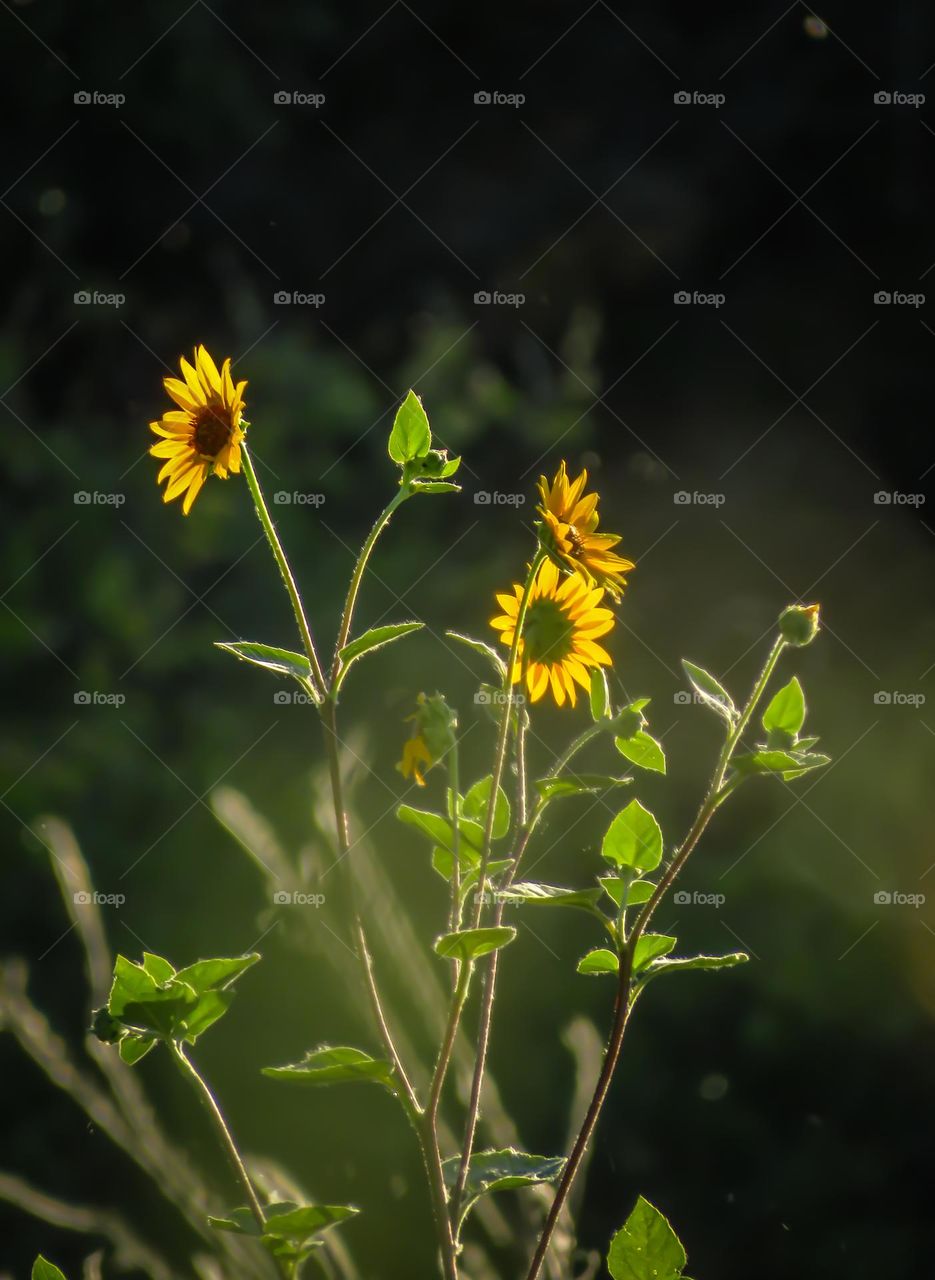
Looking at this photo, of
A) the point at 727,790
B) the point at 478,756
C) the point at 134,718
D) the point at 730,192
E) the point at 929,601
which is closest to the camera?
the point at 727,790

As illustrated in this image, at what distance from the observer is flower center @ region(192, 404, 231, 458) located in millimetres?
494

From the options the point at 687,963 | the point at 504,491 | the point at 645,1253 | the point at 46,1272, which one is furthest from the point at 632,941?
the point at 504,491

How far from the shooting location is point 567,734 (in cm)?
153

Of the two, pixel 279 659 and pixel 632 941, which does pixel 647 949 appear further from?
pixel 279 659

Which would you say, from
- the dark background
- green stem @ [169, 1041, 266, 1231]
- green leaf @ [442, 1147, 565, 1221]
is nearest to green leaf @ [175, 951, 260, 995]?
green stem @ [169, 1041, 266, 1231]

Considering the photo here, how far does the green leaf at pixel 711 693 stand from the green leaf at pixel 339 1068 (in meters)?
0.17

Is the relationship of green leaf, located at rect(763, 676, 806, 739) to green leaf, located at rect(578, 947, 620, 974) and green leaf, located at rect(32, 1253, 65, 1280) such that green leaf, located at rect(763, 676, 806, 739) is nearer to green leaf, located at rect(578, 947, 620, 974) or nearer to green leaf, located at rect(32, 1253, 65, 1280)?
green leaf, located at rect(578, 947, 620, 974)

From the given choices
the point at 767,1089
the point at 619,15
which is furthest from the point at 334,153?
the point at 767,1089

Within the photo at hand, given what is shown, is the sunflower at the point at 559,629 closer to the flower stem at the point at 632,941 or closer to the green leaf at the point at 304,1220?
the flower stem at the point at 632,941

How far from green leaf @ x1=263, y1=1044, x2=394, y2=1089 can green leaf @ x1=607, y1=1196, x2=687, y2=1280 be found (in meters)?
0.12

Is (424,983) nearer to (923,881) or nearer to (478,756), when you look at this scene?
(478,756)

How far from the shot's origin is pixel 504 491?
170 cm

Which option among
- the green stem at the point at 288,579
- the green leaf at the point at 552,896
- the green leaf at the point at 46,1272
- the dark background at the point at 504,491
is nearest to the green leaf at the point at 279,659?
the green stem at the point at 288,579

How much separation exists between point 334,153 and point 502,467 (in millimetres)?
583
